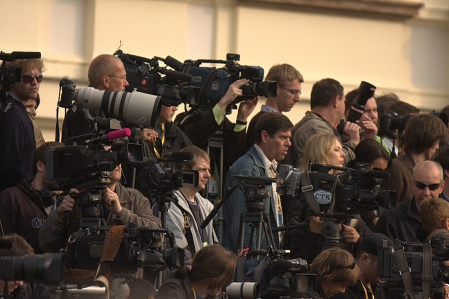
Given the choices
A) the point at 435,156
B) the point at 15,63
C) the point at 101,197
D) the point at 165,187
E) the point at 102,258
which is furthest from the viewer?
the point at 435,156

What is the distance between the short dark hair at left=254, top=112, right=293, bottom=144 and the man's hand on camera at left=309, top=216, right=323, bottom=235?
995 mm

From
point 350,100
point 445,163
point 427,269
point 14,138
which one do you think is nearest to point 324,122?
point 445,163

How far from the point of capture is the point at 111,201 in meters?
8.38

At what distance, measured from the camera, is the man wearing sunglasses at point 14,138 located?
9281 millimetres

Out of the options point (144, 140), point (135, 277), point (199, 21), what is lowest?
point (135, 277)

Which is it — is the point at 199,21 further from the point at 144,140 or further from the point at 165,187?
the point at 165,187

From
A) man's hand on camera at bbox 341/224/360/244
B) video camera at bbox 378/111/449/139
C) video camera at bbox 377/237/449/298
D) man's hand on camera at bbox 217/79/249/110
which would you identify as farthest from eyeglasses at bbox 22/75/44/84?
video camera at bbox 378/111/449/139

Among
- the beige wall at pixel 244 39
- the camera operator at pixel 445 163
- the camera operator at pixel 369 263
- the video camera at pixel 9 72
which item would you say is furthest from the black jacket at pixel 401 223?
the beige wall at pixel 244 39

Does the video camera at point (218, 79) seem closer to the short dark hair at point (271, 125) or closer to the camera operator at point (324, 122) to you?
the short dark hair at point (271, 125)

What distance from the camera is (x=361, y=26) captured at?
14383 mm

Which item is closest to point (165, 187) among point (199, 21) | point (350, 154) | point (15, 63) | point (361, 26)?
point (15, 63)

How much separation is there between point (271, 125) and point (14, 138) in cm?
205

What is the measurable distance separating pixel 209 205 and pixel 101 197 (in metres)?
1.73

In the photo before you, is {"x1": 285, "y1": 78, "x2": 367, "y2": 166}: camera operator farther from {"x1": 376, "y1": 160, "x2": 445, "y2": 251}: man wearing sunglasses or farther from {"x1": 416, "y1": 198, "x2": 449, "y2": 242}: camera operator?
{"x1": 416, "y1": 198, "x2": 449, "y2": 242}: camera operator
